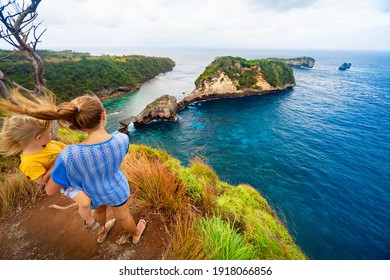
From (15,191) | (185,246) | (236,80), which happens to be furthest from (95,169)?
(236,80)

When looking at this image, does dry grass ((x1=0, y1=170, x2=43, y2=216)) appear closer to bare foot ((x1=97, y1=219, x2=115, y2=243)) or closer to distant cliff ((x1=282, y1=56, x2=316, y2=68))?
bare foot ((x1=97, y1=219, x2=115, y2=243))

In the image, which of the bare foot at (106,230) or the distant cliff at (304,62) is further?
the distant cliff at (304,62)

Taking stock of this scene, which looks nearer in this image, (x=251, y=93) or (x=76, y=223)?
(x=76, y=223)

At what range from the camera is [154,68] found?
245ft

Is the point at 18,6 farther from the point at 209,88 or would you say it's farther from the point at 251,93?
the point at 251,93

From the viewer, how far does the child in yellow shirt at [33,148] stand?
1.60 m

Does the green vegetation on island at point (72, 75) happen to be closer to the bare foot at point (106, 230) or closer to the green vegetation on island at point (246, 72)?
the green vegetation on island at point (246, 72)

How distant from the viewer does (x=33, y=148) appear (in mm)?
1752

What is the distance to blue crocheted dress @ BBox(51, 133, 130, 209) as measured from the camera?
1.56 metres

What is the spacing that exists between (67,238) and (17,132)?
1.92 m

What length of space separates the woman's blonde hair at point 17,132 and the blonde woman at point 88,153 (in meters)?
0.20

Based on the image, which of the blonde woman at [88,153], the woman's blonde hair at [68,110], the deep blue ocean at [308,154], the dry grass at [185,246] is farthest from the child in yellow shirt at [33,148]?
the deep blue ocean at [308,154]

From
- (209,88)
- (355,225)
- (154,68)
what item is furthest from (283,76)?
(154,68)

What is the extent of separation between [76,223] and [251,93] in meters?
44.9
